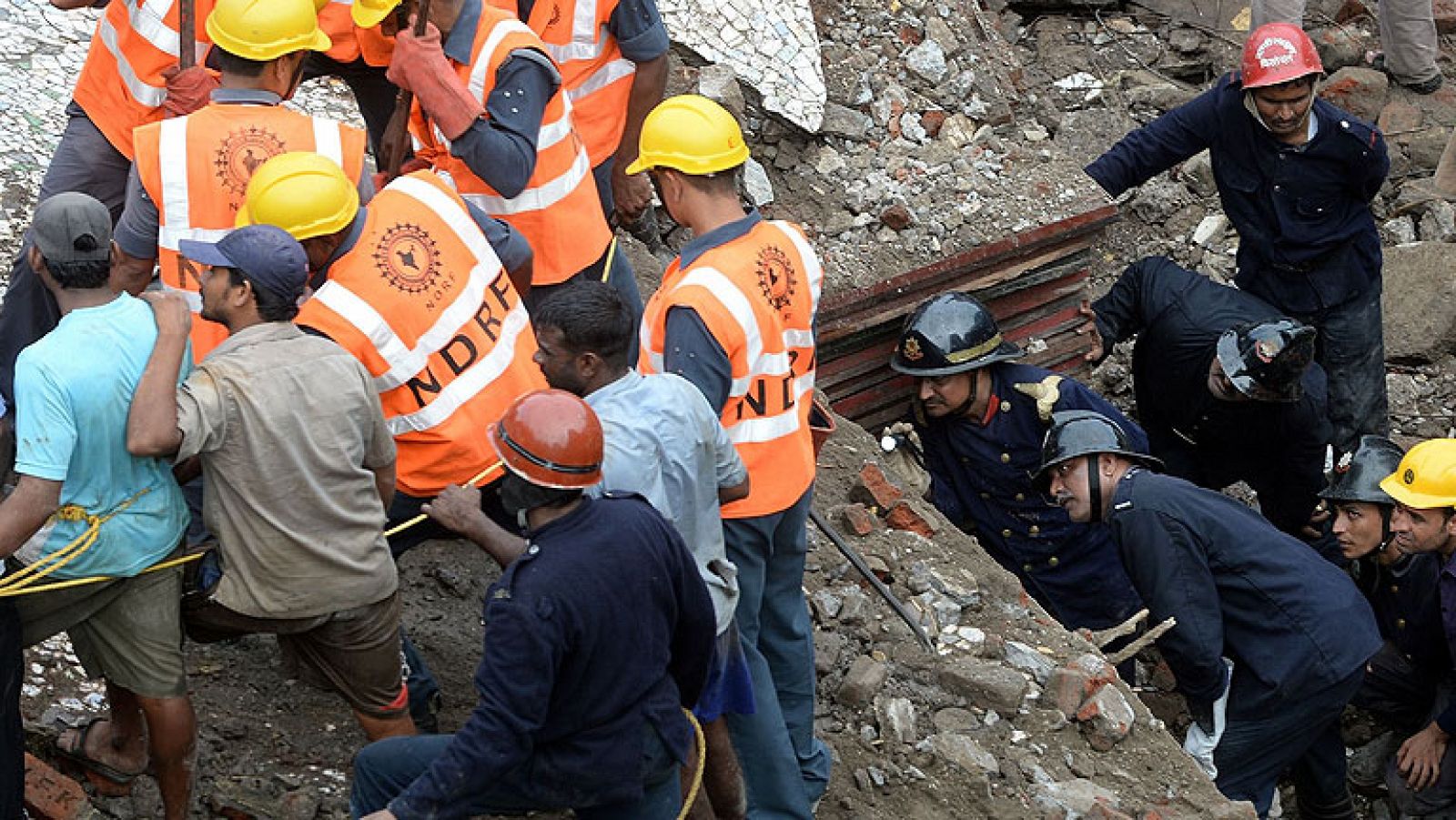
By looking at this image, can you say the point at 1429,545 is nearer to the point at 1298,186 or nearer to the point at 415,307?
the point at 1298,186

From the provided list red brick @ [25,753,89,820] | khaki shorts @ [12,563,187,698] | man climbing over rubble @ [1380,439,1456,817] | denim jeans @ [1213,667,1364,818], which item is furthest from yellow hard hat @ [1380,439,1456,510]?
red brick @ [25,753,89,820]

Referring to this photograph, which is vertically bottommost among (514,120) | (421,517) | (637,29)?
(421,517)

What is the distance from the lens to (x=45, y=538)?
12.6 feet

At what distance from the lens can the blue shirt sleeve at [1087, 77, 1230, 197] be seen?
24.9 ft

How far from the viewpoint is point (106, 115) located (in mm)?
5027

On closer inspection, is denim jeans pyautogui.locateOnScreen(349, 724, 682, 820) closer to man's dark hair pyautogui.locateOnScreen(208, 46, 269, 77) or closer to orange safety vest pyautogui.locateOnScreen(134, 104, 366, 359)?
orange safety vest pyautogui.locateOnScreen(134, 104, 366, 359)

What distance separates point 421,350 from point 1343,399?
5.21m

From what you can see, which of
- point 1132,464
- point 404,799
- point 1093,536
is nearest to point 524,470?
point 404,799

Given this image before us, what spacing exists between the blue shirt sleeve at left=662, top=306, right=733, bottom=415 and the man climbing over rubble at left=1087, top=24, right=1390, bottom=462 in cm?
398

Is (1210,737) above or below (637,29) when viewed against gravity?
below

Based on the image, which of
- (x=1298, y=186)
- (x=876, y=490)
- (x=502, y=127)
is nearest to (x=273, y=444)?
(x=502, y=127)

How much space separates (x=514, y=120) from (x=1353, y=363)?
473cm

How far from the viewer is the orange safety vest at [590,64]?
18.2 feet

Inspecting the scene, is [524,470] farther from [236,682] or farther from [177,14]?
[177,14]
